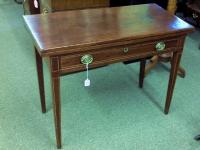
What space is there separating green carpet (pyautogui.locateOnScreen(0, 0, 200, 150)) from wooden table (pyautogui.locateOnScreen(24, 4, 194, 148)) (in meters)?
0.24

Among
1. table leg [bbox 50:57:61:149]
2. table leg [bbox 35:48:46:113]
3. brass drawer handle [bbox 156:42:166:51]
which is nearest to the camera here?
table leg [bbox 50:57:61:149]

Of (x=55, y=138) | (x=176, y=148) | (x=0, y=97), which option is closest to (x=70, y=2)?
(x=0, y=97)

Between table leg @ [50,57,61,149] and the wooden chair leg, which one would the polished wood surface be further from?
table leg @ [50,57,61,149]

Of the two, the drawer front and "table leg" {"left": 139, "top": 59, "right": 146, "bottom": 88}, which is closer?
the drawer front

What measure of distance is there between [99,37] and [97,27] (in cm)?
14

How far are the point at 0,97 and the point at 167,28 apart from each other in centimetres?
132

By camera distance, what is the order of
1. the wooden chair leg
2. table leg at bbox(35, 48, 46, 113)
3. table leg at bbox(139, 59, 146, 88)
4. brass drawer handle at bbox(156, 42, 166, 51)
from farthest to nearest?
the wooden chair leg < table leg at bbox(139, 59, 146, 88) < table leg at bbox(35, 48, 46, 113) < brass drawer handle at bbox(156, 42, 166, 51)

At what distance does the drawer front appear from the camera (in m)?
1.36

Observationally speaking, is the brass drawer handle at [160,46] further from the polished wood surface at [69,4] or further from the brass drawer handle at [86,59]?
the polished wood surface at [69,4]

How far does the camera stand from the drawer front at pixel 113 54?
53.4 inches

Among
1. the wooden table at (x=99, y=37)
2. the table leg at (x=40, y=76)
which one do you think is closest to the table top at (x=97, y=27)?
the wooden table at (x=99, y=37)

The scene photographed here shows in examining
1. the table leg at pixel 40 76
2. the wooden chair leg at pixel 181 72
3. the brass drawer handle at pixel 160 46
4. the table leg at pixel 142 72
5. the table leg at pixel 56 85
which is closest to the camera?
the table leg at pixel 56 85

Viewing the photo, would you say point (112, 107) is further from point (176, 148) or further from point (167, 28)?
point (167, 28)

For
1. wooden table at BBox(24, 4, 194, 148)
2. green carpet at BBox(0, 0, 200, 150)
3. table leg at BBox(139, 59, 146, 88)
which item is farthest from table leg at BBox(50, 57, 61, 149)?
table leg at BBox(139, 59, 146, 88)
